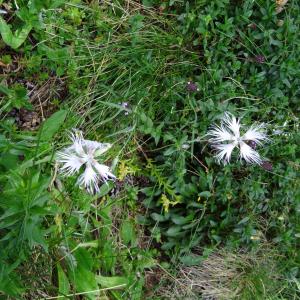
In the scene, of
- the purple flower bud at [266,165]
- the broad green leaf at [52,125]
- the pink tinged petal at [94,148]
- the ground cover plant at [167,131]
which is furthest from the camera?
the purple flower bud at [266,165]

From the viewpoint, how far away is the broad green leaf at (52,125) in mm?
1928

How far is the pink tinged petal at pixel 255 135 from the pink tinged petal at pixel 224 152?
0.21 ft

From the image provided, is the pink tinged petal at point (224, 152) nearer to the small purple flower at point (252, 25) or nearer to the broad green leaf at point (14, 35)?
the small purple flower at point (252, 25)

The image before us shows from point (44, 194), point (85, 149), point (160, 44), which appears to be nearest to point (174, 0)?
point (160, 44)

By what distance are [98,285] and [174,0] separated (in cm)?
119

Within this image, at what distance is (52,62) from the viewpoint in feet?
6.83

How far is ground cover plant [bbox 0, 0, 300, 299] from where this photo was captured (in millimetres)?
2057

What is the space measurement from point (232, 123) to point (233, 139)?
68 mm

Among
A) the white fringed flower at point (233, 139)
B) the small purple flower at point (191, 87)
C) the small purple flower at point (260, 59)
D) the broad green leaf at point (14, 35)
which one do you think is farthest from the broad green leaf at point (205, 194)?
the broad green leaf at point (14, 35)

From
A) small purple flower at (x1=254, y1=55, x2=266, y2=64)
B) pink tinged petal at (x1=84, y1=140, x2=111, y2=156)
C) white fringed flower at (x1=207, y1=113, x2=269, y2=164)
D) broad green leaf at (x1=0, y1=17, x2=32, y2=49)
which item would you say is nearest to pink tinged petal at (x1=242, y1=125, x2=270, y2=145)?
white fringed flower at (x1=207, y1=113, x2=269, y2=164)

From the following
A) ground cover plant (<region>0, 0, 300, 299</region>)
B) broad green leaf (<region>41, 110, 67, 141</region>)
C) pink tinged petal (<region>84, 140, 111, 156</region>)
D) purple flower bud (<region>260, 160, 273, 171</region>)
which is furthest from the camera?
purple flower bud (<region>260, 160, 273, 171</region>)

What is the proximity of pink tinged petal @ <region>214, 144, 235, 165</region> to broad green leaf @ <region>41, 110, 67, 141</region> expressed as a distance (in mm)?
597

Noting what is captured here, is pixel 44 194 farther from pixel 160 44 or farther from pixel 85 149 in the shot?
pixel 160 44

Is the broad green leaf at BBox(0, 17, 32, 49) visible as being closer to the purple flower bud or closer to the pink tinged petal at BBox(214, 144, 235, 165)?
the pink tinged petal at BBox(214, 144, 235, 165)
